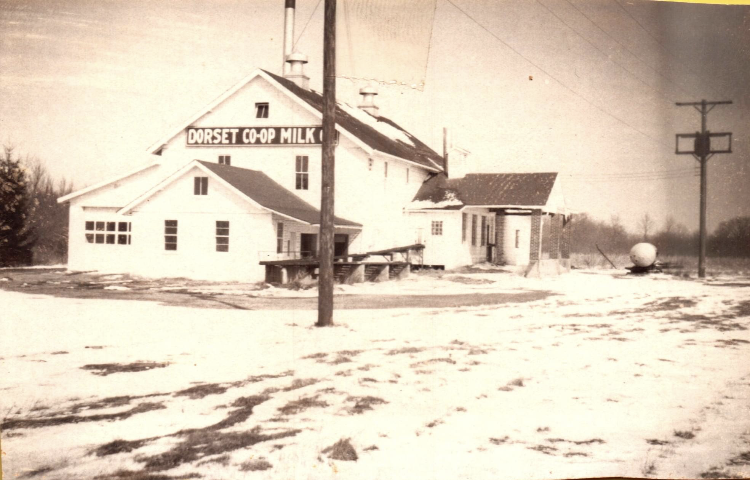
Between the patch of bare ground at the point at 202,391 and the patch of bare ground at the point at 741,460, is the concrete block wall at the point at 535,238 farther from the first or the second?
the patch of bare ground at the point at 202,391

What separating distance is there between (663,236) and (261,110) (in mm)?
4871

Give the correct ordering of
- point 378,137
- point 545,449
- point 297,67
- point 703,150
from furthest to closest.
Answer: point 378,137 → point 297,67 → point 703,150 → point 545,449

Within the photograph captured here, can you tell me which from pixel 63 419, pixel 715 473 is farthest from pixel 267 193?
pixel 715 473

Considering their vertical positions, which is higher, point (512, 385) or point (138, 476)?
point (512, 385)

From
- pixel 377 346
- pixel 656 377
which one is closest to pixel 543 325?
pixel 656 377

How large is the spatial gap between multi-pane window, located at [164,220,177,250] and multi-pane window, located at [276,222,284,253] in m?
1.47

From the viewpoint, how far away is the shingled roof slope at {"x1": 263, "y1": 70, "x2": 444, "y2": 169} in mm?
5965

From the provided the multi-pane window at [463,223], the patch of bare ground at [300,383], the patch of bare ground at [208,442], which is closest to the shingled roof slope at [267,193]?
the multi-pane window at [463,223]

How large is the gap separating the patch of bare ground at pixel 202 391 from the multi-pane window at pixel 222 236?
366 cm

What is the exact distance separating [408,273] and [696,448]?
4303 millimetres

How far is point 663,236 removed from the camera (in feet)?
17.5

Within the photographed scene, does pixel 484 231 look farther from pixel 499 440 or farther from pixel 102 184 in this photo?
pixel 102 184

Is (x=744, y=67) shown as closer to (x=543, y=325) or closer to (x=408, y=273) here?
(x=543, y=325)

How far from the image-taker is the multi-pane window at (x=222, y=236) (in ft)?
25.9
